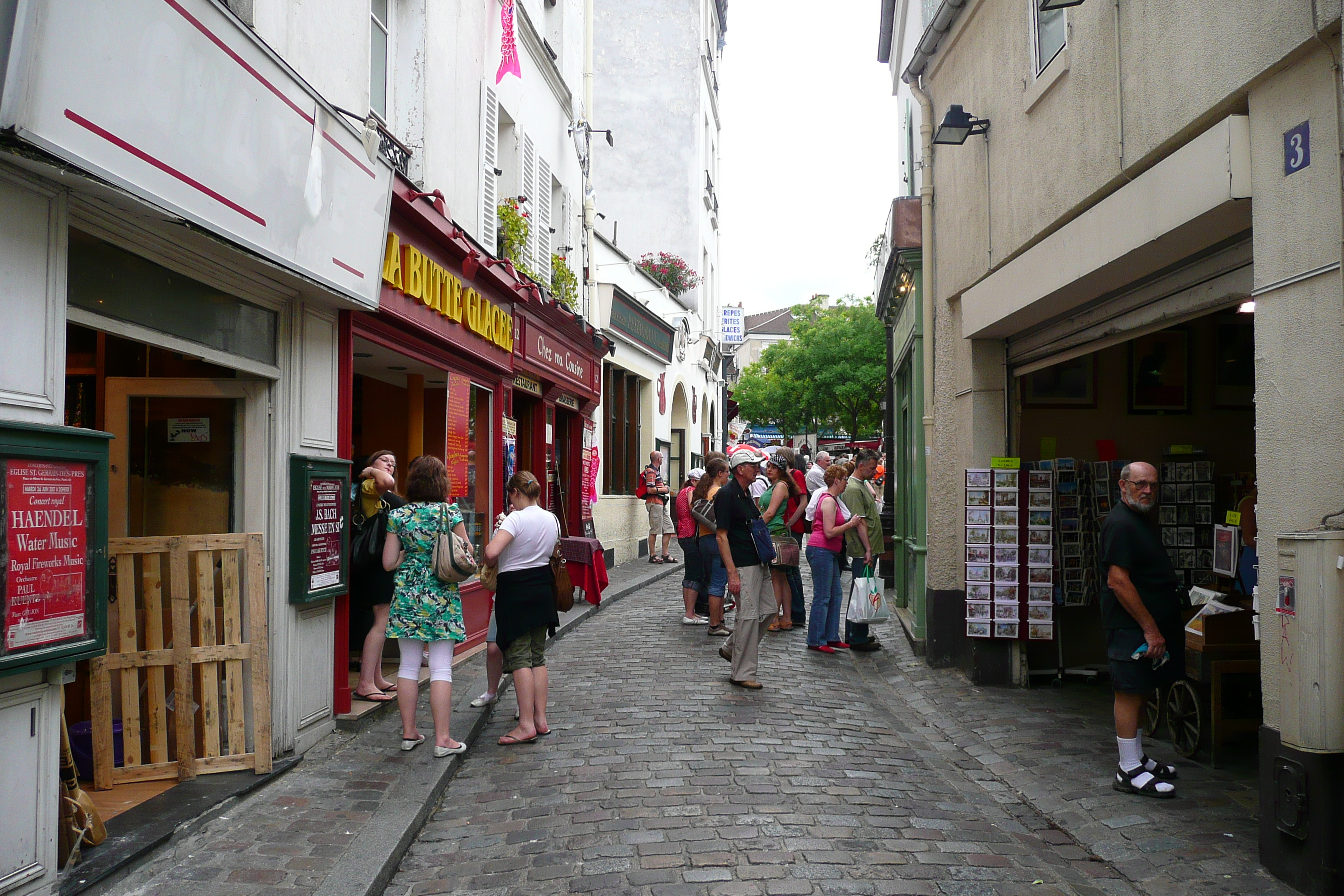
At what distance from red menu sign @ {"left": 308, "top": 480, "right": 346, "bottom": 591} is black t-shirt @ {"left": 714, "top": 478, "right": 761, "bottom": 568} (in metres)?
2.90

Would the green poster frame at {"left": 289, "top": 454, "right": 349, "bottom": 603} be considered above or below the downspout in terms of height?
below

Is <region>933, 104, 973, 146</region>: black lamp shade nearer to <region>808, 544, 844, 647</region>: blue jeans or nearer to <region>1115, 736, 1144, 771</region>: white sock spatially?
<region>808, 544, 844, 647</region>: blue jeans

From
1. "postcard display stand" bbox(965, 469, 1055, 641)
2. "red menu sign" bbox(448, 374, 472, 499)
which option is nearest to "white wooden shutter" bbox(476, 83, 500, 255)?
"red menu sign" bbox(448, 374, 472, 499)

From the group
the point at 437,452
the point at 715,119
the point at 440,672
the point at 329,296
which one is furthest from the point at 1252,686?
the point at 715,119

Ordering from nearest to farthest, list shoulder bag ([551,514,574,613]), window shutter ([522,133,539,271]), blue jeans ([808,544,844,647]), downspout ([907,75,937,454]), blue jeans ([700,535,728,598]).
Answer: shoulder bag ([551,514,574,613]) < blue jeans ([808,544,844,647]) < downspout ([907,75,937,454]) < blue jeans ([700,535,728,598]) < window shutter ([522,133,539,271])

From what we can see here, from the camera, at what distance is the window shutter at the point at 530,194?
39.9 ft

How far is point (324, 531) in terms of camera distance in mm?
6324

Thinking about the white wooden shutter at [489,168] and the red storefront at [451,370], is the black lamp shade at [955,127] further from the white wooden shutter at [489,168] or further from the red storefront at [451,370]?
the white wooden shutter at [489,168]

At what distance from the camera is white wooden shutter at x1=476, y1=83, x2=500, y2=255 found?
404 inches

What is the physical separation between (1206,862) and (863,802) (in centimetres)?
159

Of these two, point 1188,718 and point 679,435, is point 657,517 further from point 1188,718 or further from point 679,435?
point 1188,718

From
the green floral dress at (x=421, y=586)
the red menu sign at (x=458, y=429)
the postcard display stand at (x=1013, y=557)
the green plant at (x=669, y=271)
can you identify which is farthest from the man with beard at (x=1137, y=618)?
the green plant at (x=669, y=271)

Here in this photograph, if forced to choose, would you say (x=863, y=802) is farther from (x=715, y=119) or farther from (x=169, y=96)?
(x=715, y=119)

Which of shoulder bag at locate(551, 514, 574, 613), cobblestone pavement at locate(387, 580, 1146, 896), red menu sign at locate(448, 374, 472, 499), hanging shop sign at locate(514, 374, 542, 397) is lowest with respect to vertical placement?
cobblestone pavement at locate(387, 580, 1146, 896)
